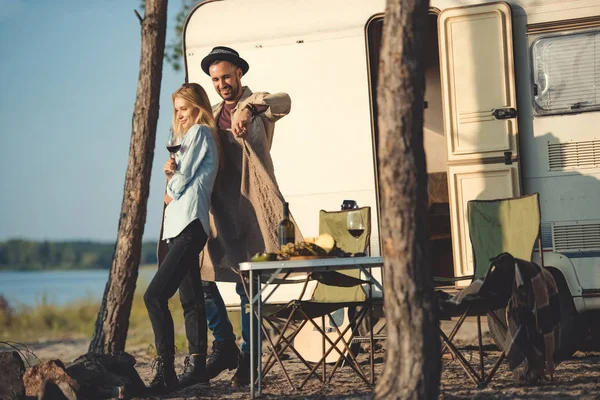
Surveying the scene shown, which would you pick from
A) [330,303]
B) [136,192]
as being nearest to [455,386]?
[330,303]

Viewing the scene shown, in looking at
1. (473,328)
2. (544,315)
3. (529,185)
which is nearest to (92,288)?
(473,328)

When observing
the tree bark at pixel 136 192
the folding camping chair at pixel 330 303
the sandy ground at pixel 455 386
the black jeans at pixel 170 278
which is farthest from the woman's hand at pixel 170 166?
the tree bark at pixel 136 192

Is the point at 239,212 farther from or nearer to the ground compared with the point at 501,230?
farther from the ground

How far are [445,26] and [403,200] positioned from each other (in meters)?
2.63

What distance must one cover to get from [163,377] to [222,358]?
51 centimetres

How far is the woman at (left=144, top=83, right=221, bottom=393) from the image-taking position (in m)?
4.96

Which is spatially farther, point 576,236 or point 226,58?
point 576,236

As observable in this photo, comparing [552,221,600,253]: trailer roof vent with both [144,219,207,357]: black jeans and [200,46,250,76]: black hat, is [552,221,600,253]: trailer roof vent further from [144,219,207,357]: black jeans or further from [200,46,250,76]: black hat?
[144,219,207,357]: black jeans

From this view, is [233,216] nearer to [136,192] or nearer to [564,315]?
[136,192]

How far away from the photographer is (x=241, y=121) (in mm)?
5184

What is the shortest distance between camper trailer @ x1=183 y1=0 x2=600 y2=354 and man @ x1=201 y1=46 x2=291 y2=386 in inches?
37.2

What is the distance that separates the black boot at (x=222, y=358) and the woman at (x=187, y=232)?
6.0 inches

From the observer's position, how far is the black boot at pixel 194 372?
16.8 feet

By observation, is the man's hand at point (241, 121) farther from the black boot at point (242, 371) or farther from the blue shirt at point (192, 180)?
the black boot at point (242, 371)
